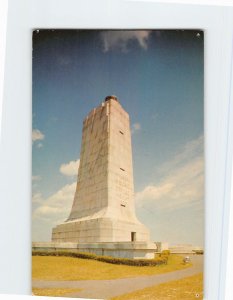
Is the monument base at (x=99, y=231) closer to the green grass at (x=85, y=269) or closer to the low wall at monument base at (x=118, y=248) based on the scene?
the low wall at monument base at (x=118, y=248)

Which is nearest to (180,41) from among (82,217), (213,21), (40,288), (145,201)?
(213,21)

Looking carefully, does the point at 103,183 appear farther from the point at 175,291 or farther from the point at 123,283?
the point at 175,291

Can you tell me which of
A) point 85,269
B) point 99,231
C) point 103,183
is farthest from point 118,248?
point 103,183

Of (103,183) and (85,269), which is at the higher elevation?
(103,183)

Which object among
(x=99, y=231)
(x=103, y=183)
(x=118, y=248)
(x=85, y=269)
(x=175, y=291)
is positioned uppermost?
(x=103, y=183)

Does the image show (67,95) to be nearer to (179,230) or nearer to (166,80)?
(166,80)

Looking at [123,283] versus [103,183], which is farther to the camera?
[103,183]

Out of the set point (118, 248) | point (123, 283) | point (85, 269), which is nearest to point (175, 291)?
point (123, 283)
